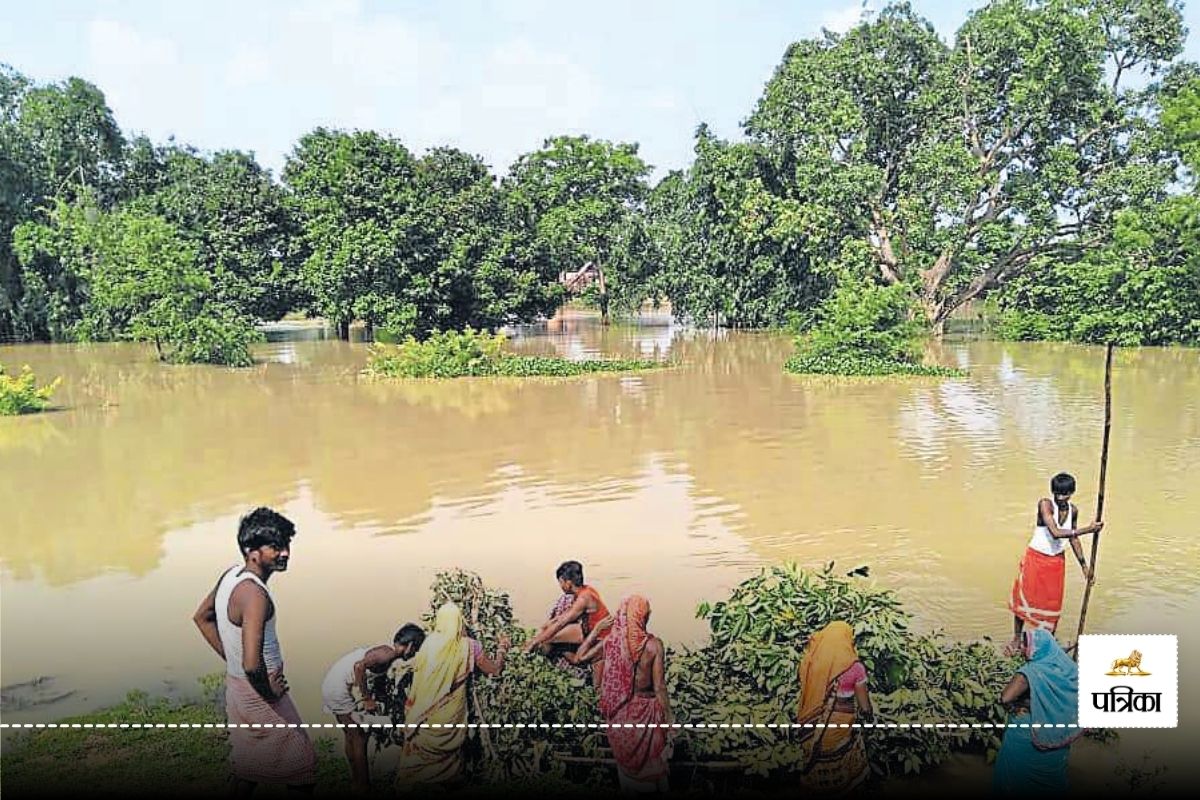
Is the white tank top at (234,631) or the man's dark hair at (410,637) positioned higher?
the white tank top at (234,631)

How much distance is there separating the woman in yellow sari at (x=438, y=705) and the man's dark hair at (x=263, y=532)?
2.32ft

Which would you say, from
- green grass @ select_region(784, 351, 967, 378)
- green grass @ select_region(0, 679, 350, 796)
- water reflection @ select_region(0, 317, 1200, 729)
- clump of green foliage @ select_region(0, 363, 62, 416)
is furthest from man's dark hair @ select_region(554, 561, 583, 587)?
green grass @ select_region(784, 351, 967, 378)

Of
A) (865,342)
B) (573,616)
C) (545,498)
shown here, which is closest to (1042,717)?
(573,616)

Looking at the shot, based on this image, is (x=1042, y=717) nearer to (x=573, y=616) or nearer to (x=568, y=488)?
(x=573, y=616)

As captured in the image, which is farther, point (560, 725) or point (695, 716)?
point (695, 716)

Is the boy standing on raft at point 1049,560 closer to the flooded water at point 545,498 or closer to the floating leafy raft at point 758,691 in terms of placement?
the floating leafy raft at point 758,691

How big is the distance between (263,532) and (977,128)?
29.0 meters

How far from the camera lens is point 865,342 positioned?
2061cm

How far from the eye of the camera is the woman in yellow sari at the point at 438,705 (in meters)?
3.86

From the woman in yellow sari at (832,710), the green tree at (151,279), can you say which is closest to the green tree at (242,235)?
the green tree at (151,279)

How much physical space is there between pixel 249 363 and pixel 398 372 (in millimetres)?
4736

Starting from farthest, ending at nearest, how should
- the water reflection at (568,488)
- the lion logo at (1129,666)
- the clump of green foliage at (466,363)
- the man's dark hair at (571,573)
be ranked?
→ the clump of green foliage at (466,363) → the water reflection at (568,488) → the man's dark hair at (571,573) → the lion logo at (1129,666)

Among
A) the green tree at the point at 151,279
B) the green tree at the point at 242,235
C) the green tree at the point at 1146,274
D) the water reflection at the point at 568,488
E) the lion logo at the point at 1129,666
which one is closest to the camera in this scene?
the lion logo at the point at 1129,666

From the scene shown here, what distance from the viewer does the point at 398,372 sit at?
20.9 metres
